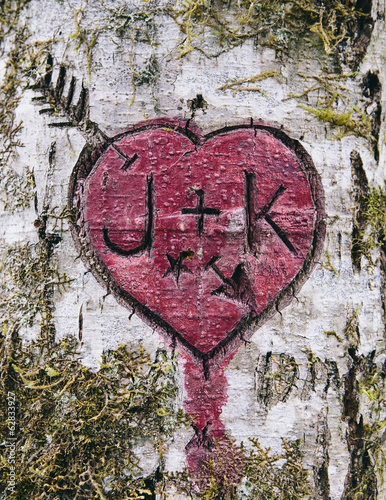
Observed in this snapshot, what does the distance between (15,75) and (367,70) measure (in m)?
1.72

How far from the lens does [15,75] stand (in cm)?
187

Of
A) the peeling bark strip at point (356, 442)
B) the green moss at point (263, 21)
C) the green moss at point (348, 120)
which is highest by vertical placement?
the green moss at point (263, 21)

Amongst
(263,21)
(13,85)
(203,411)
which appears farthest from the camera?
(13,85)

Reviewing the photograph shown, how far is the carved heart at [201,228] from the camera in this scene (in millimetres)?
1649

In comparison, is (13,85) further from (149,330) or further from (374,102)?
(374,102)

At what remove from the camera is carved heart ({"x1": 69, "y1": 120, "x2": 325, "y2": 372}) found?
165 cm

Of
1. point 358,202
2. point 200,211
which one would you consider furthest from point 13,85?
point 358,202

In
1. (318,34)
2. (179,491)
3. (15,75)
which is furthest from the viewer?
(15,75)

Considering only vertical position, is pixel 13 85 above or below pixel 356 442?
above

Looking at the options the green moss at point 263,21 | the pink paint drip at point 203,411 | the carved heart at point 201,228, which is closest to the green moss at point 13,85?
the carved heart at point 201,228

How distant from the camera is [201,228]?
165 cm

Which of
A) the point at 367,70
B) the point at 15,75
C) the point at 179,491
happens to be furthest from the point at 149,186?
the point at 179,491

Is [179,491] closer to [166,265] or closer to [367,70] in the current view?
[166,265]

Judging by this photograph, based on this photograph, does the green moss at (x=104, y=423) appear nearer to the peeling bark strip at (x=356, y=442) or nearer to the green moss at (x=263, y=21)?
the peeling bark strip at (x=356, y=442)
